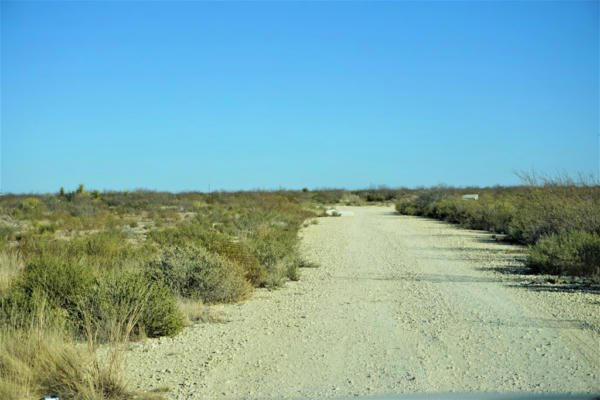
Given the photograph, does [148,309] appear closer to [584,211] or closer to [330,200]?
[584,211]

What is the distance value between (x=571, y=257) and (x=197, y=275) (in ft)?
29.0

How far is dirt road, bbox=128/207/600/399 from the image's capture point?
682 centimetres

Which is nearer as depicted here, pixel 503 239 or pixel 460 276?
pixel 460 276

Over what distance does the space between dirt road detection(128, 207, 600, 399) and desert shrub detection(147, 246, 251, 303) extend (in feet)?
1.84

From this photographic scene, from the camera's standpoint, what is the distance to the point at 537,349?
7.96 meters

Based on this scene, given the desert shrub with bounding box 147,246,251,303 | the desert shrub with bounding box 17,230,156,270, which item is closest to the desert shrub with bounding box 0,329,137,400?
the desert shrub with bounding box 147,246,251,303

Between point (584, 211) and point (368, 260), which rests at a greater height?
point (584, 211)

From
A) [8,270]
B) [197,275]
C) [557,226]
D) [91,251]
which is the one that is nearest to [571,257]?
[557,226]

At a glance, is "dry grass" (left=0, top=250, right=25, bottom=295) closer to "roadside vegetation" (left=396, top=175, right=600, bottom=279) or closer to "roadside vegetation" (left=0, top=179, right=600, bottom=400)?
"roadside vegetation" (left=0, top=179, right=600, bottom=400)

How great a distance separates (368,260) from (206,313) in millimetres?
8712

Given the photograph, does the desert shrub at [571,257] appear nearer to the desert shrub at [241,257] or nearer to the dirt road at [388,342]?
the dirt road at [388,342]

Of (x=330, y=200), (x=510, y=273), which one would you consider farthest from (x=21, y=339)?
(x=330, y=200)

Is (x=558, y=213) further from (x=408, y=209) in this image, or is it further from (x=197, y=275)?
(x=408, y=209)

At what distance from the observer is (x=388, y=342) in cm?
861
